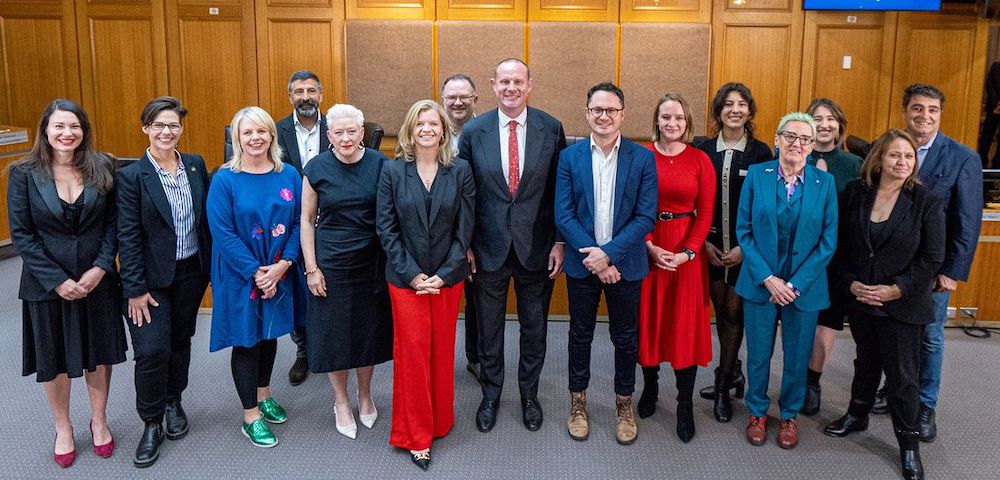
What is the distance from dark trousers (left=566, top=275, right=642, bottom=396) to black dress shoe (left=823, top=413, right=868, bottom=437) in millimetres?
942

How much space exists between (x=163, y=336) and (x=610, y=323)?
191 cm

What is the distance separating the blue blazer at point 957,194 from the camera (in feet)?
10.4

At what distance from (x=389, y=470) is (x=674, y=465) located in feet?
3.92

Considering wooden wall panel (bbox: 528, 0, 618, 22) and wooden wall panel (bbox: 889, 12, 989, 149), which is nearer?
wooden wall panel (bbox: 889, 12, 989, 149)

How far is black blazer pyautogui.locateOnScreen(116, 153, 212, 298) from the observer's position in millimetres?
3049

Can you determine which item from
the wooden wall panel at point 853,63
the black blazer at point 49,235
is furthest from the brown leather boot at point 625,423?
the wooden wall panel at point 853,63

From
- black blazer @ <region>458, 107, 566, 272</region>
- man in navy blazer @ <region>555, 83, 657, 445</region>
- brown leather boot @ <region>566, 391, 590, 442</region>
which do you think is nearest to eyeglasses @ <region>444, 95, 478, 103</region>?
black blazer @ <region>458, 107, 566, 272</region>

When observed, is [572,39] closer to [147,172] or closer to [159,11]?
[159,11]

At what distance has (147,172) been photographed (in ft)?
10.1

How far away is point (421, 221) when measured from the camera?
3.10 metres

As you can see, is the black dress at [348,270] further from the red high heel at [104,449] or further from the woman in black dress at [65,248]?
the red high heel at [104,449]

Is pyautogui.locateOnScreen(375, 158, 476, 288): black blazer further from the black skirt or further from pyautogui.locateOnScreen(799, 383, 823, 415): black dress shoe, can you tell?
pyautogui.locateOnScreen(799, 383, 823, 415): black dress shoe

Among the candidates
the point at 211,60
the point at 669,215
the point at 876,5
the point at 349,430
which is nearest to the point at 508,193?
the point at 669,215

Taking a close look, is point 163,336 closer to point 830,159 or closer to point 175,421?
point 175,421
